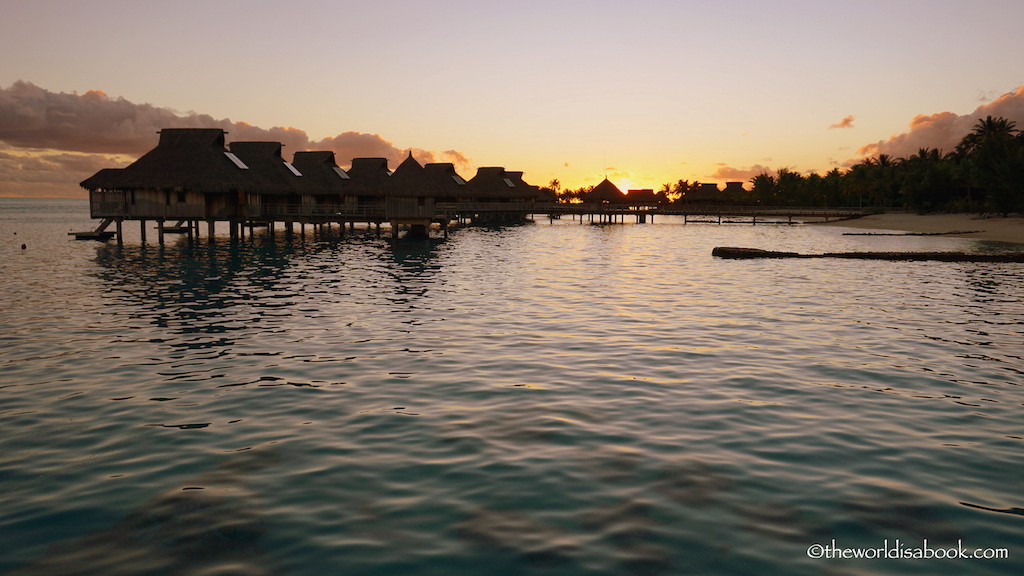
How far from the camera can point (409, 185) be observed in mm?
45219

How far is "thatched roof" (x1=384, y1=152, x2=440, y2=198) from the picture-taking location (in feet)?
148

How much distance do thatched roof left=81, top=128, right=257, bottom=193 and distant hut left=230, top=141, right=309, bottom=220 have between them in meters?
2.23

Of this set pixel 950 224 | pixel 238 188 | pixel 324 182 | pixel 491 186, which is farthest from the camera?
pixel 491 186

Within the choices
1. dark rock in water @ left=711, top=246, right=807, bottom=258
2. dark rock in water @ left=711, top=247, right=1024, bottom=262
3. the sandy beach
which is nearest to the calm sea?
dark rock in water @ left=711, top=247, right=1024, bottom=262

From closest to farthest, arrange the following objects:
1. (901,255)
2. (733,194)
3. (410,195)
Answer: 1. (901,255)
2. (410,195)
3. (733,194)

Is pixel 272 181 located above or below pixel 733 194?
below

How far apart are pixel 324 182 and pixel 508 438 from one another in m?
50.8

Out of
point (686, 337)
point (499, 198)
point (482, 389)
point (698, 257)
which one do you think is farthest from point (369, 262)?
point (499, 198)

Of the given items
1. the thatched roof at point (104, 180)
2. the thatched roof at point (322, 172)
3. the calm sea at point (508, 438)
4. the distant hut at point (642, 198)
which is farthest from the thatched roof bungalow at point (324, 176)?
the distant hut at point (642, 198)

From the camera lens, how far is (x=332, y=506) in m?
6.02

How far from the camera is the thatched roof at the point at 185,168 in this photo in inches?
1626

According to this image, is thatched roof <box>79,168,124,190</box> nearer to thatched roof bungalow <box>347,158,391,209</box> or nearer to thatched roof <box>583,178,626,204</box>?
thatched roof bungalow <box>347,158,391,209</box>

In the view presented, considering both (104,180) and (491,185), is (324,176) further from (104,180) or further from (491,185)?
(491,185)

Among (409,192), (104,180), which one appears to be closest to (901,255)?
(409,192)
